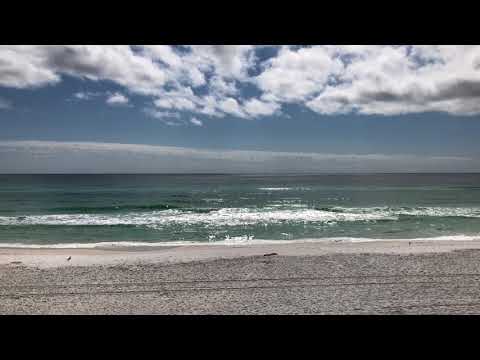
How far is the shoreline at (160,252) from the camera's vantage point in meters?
9.13

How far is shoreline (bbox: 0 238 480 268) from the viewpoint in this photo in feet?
30.0

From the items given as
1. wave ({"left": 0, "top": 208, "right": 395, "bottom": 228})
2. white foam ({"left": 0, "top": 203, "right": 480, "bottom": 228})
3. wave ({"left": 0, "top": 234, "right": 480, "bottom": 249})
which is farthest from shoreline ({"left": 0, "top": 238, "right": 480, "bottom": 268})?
wave ({"left": 0, "top": 208, "right": 395, "bottom": 228})

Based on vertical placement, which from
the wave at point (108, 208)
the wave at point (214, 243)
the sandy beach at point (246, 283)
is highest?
the sandy beach at point (246, 283)

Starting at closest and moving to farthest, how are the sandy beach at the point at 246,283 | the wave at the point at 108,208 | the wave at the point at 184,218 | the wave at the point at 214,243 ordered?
the sandy beach at the point at 246,283 < the wave at the point at 214,243 < the wave at the point at 184,218 < the wave at the point at 108,208

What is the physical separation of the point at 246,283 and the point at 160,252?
5.24 metres

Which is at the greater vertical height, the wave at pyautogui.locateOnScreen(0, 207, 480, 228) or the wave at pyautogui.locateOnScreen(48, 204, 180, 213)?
the wave at pyautogui.locateOnScreen(48, 204, 180, 213)

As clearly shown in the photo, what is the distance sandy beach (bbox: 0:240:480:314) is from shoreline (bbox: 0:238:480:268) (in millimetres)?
89

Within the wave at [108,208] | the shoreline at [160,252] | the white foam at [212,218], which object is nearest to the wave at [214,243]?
the shoreline at [160,252]

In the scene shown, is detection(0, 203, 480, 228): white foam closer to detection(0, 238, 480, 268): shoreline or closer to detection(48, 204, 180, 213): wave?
detection(48, 204, 180, 213): wave

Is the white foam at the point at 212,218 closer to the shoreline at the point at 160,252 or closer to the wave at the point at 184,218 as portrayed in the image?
the wave at the point at 184,218

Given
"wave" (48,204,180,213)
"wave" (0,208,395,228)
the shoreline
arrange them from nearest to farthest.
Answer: the shoreline < "wave" (0,208,395,228) < "wave" (48,204,180,213)

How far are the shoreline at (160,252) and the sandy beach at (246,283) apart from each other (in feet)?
0.29
